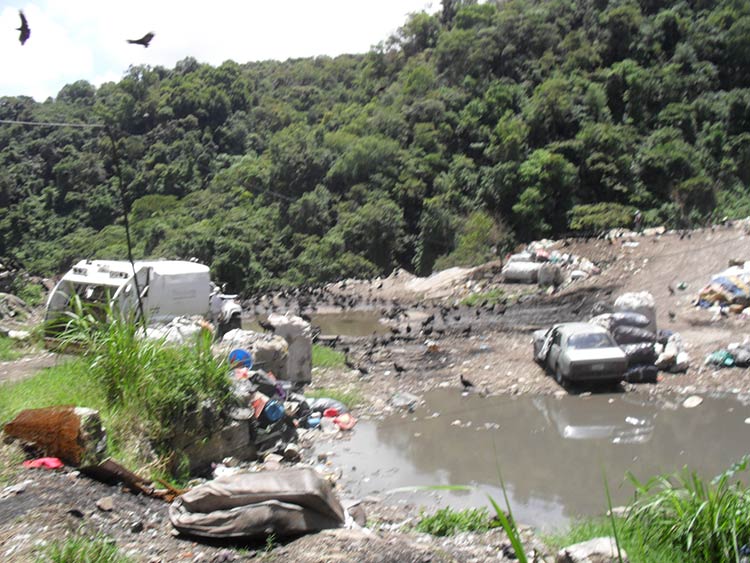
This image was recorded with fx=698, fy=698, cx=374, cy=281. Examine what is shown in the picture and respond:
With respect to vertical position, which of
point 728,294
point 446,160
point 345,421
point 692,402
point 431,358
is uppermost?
point 446,160

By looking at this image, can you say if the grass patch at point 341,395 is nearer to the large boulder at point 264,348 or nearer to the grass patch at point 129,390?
the large boulder at point 264,348

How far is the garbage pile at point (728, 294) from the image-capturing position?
60.8 feet

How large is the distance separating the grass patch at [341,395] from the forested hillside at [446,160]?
24569mm

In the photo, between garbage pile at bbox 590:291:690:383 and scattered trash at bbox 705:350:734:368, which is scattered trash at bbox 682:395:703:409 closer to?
garbage pile at bbox 590:291:690:383

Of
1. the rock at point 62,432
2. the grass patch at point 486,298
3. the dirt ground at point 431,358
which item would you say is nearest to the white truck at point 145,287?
the dirt ground at point 431,358

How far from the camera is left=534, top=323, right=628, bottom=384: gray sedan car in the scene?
550 inches

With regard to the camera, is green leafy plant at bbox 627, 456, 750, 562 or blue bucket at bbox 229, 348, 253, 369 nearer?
green leafy plant at bbox 627, 456, 750, 562

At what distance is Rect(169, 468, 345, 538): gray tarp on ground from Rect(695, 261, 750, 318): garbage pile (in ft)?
51.1

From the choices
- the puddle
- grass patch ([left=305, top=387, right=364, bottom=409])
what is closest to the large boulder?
grass patch ([left=305, top=387, right=364, bottom=409])

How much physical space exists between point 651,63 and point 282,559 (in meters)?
53.1

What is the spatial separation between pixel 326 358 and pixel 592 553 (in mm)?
12986

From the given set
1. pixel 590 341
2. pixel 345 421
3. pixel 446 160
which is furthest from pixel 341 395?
pixel 446 160

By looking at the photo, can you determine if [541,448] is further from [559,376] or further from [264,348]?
[264,348]

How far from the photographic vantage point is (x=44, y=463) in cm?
634
